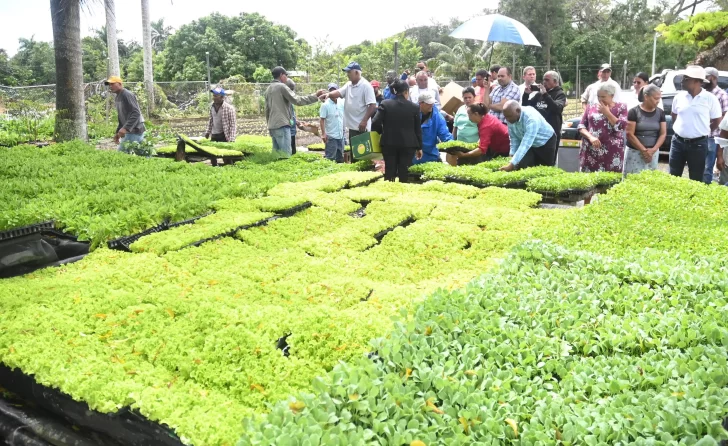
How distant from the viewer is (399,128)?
8.31m

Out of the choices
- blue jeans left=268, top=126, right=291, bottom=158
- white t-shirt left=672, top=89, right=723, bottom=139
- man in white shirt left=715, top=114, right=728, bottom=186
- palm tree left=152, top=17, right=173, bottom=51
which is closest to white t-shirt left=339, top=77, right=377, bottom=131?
blue jeans left=268, top=126, right=291, bottom=158

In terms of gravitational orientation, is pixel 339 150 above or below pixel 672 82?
below

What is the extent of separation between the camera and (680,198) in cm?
593

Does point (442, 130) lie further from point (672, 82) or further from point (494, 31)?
point (672, 82)

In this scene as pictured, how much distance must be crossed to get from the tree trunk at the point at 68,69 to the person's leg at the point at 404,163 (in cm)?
806

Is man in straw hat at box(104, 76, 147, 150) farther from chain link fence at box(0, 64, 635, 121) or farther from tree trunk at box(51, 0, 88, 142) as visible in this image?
chain link fence at box(0, 64, 635, 121)

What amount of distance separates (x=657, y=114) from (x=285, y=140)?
21.7ft

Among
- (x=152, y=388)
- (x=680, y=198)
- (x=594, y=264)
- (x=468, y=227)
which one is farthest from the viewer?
(x=680, y=198)

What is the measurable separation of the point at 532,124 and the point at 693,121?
2.58 metres

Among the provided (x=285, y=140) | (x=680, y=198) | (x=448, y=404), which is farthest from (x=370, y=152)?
(x=448, y=404)

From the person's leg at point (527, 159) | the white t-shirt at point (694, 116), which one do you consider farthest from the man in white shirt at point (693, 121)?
the person's leg at point (527, 159)

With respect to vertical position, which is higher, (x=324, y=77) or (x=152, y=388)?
(x=324, y=77)

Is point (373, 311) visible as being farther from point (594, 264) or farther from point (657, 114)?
point (657, 114)

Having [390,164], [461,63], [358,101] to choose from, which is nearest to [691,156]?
[390,164]
